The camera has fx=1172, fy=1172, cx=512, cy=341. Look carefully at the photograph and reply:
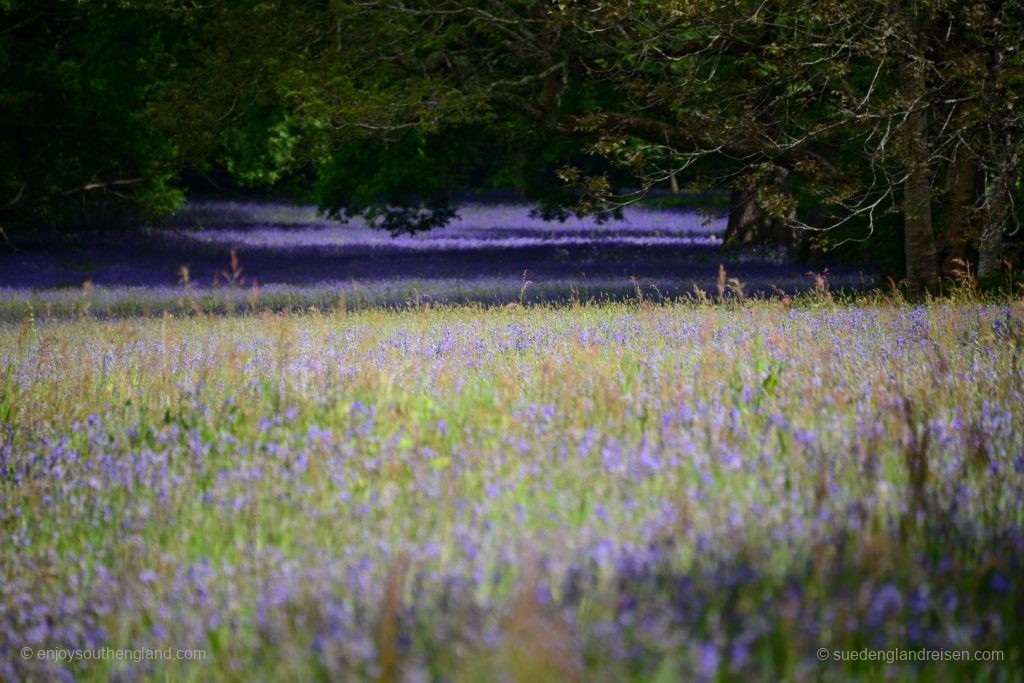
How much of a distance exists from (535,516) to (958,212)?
11.8 m

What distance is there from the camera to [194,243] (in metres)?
31.2

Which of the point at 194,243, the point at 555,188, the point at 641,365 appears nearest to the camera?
the point at 641,365

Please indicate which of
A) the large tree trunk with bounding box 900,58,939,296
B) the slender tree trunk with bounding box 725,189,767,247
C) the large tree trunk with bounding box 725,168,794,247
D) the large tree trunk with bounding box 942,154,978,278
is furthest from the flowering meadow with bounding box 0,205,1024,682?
the slender tree trunk with bounding box 725,189,767,247

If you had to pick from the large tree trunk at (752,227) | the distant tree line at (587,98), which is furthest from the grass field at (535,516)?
the large tree trunk at (752,227)

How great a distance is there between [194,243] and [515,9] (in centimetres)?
1596

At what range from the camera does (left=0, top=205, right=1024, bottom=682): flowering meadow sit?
112 inches

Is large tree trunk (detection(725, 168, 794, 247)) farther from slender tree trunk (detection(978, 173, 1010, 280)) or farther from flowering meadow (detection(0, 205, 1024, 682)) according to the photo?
flowering meadow (detection(0, 205, 1024, 682))

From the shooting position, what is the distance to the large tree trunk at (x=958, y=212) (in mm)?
13945

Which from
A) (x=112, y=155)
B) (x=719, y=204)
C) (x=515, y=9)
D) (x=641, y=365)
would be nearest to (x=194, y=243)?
(x=112, y=155)

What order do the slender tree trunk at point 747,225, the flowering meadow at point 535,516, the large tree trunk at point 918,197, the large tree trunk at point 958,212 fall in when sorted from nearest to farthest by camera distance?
the flowering meadow at point 535,516, the large tree trunk at point 918,197, the large tree trunk at point 958,212, the slender tree trunk at point 747,225

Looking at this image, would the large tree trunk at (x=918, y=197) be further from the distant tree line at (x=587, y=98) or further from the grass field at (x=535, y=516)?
the grass field at (x=535, y=516)

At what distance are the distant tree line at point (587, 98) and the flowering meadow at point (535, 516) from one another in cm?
572

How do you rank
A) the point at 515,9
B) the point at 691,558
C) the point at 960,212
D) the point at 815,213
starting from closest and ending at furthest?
the point at 691,558 < the point at 960,212 < the point at 515,9 < the point at 815,213

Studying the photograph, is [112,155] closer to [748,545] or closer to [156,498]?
[156,498]
